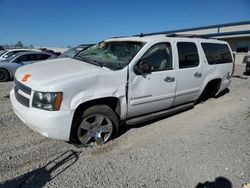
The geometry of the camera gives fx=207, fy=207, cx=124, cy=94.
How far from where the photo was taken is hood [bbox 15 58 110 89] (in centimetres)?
294

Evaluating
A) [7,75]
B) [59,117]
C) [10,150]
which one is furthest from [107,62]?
[7,75]

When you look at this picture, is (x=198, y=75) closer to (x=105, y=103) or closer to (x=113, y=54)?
(x=113, y=54)

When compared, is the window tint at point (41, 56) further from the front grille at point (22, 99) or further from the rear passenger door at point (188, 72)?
the rear passenger door at point (188, 72)

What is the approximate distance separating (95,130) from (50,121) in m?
0.82

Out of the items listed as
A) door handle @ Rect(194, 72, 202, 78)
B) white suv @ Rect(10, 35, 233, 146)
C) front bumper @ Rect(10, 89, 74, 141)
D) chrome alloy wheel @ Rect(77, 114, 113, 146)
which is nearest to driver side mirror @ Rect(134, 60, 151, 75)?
white suv @ Rect(10, 35, 233, 146)

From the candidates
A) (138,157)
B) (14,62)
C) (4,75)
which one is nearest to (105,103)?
(138,157)

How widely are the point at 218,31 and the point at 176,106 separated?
24.8 metres

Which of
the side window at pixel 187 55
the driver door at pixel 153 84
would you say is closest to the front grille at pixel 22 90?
the driver door at pixel 153 84

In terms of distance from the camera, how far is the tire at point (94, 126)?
10.6 feet

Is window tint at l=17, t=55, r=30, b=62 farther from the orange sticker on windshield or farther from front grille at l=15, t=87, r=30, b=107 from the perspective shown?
the orange sticker on windshield

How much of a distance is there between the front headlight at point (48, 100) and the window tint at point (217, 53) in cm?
376

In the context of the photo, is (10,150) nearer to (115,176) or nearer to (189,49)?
(115,176)

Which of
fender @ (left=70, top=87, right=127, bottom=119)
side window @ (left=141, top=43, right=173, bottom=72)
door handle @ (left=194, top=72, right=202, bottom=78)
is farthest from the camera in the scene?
door handle @ (left=194, top=72, right=202, bottom=78)

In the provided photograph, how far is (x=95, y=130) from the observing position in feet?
11.3
